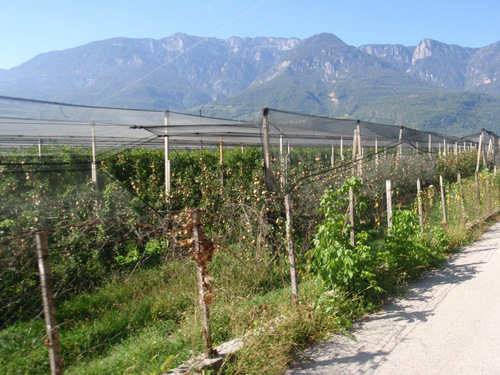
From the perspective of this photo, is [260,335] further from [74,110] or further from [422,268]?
[74,110]

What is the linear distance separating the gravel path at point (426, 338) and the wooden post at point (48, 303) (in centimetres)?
173

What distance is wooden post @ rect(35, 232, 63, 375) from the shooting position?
2416mm

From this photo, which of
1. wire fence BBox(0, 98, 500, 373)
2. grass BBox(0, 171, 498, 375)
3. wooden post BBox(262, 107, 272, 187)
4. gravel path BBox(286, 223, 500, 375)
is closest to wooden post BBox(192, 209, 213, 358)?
wire fence BBox(0, 98, 500, 373)

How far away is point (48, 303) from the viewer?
8.08ft

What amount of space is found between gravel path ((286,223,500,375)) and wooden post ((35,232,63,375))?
1.73 meters

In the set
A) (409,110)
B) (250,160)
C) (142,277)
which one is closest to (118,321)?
(142,277)

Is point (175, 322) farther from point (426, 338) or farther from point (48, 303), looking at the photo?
point (426, 338)

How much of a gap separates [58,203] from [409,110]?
128m

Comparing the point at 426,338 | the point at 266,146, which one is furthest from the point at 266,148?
the point at 426,338

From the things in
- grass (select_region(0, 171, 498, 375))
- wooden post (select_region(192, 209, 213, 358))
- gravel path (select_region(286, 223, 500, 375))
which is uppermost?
wooden post (select_region(192, 209, 213, 358))

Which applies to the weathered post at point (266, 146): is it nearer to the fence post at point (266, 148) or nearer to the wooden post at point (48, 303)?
the fence post at point (266, 148)

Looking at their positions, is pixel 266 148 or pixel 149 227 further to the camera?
pixel 266 148

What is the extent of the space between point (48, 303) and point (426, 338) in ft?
10.5

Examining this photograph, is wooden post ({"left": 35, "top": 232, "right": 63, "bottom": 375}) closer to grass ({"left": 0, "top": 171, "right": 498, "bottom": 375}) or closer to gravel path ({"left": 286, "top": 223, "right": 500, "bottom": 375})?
grass ({"left": 0, "top": 171, "right": 498, "bottom": 375})
